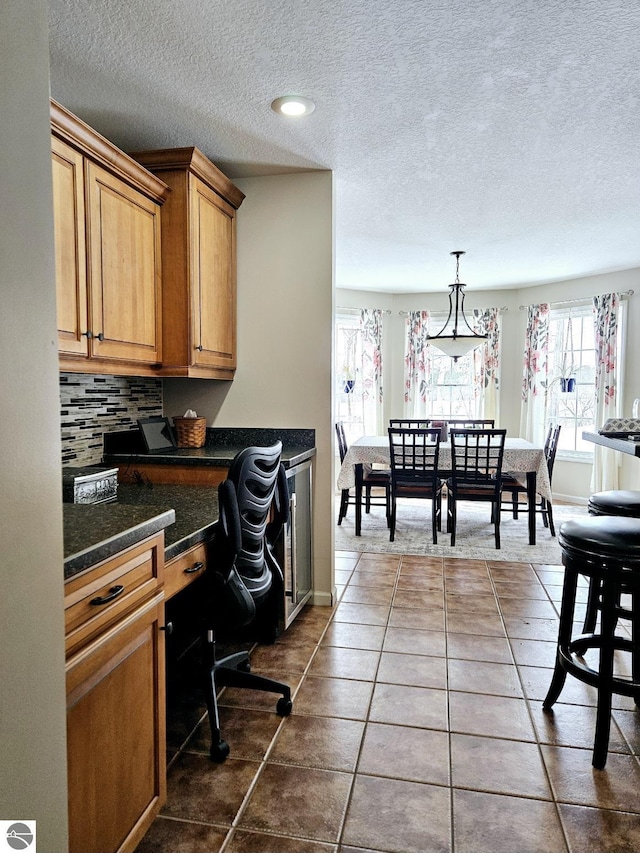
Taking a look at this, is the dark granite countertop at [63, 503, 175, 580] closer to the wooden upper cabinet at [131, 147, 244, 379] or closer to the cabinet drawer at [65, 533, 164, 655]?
the cabinet drawer at [65, 533, 164, 655]

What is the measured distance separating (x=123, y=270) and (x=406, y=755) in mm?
2187

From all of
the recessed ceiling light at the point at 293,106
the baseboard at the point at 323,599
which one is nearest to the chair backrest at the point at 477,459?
the baseboard at the point at 323,599

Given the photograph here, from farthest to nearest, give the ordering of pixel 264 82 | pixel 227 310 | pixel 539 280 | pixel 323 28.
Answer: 1. pixel 539 280
2. pixel 227 310
3. pixel 264 82
4. pixel 323 28

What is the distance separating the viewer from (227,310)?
316 cm

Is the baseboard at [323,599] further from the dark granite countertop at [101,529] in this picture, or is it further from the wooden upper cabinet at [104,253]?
the dark granite countertop at [101,529]

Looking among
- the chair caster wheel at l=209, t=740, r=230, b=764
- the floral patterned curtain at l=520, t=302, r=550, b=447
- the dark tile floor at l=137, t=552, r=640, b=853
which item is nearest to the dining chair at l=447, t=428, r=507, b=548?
the dark tile floor at l=137, t=552, r=640, b=853

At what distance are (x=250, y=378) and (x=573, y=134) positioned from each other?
6.77 ft

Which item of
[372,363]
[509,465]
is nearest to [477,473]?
[509,465]

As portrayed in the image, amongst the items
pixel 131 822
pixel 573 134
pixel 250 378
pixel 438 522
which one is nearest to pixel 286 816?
pixel 131 822

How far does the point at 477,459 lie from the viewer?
444 centimetres

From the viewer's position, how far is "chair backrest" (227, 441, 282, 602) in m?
1.91

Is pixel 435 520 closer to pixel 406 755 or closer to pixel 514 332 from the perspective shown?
pixel 406 755

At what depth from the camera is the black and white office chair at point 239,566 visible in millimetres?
1864

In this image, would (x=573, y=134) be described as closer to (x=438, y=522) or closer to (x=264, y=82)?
(x=264, y=82)
